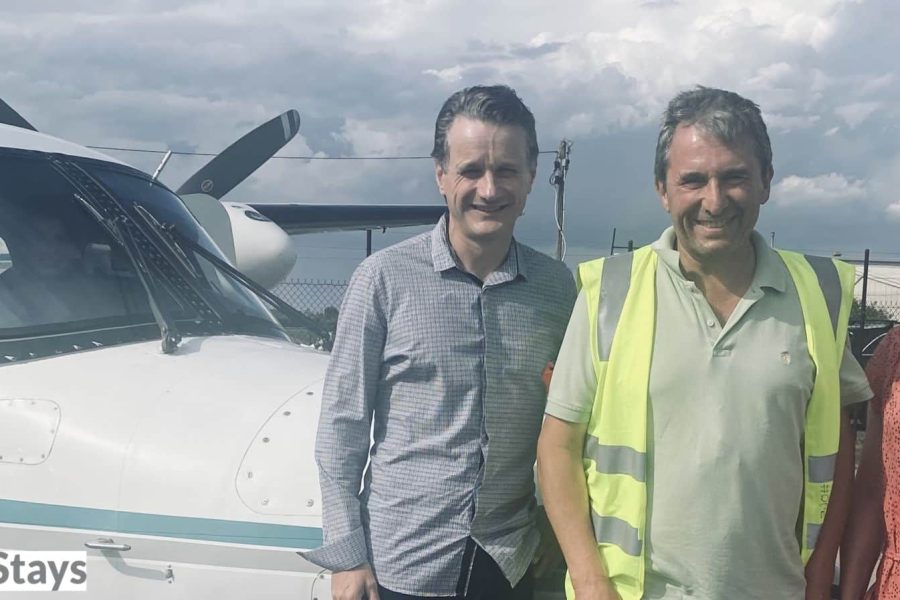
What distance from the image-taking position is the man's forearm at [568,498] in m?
1.99

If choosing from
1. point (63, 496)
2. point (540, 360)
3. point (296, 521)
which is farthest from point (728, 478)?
point (63, 496)

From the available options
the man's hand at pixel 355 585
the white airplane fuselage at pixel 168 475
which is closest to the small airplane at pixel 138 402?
the white airplane fuselage at pixel 168 475

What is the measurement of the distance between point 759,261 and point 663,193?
0.27 m

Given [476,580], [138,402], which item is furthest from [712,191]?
[138,402]

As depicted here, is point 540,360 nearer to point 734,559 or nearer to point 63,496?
point 734,559

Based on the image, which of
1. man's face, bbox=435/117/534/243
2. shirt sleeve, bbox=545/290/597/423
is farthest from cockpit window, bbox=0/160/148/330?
shirt sleeve, bbox=545/290/597/423

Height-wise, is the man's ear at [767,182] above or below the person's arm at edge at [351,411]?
above

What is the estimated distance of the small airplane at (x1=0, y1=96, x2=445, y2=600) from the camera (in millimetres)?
2502

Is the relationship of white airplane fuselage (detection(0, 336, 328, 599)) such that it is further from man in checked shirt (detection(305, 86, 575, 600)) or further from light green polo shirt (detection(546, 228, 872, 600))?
light green polo shirt (detection(546, 228, 872, 600))

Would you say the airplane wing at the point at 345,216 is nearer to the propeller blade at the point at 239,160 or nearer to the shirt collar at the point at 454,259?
the propeller blade at the point at 239,160

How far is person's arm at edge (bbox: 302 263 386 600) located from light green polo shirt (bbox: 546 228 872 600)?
0.71 m

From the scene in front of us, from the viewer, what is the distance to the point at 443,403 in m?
2.21

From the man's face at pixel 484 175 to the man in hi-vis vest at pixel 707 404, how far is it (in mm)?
343

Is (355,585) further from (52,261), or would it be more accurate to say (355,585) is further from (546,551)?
(52,261)
